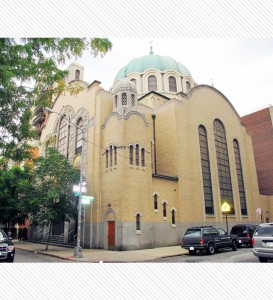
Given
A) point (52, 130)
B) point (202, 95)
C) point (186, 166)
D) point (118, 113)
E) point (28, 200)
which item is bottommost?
point (28, 200)

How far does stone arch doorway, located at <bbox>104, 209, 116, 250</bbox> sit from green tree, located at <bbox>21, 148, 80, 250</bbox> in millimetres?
2861

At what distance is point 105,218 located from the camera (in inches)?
899

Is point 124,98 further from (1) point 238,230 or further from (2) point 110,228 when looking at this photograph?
(1) point 238,230

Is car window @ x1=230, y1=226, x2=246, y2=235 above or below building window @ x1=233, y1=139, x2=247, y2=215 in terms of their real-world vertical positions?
below

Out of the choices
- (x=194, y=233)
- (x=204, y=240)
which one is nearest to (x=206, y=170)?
(x=194, y=233)

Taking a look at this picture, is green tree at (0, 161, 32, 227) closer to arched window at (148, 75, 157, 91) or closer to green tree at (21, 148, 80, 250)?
green tree at (21, 148, 80, 250)

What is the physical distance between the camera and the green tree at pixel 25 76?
7.33 m

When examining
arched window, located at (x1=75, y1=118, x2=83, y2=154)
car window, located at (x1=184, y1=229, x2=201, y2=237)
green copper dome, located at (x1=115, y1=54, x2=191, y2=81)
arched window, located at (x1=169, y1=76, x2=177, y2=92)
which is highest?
green copper dome, located at (x1=115, y1=54, x2=191, y2=81)

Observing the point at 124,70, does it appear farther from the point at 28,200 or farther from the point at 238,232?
the point at 238,232

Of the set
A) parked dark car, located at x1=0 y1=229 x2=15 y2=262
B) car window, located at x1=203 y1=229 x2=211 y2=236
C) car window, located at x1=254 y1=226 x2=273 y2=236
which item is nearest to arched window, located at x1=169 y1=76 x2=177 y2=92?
car window, located at x1=203 y1=229 x2=211 y2=236

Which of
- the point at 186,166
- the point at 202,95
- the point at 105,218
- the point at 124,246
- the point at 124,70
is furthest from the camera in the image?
the point at 124,70

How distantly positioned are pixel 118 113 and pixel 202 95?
13.2 metres

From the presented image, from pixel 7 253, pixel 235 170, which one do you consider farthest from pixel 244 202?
pixel 7 253

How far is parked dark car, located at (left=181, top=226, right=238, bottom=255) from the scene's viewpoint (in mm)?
16641
